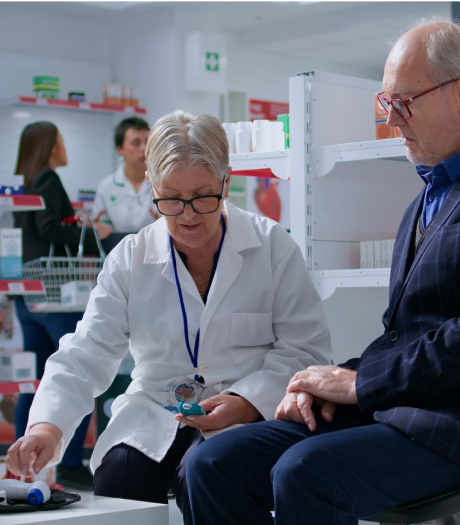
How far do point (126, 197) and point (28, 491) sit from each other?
4.61 m

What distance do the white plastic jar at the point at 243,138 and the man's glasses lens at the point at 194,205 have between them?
123 cm

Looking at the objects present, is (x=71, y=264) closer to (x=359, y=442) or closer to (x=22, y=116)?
(x=22, y=116)

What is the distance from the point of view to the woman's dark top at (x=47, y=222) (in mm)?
5344

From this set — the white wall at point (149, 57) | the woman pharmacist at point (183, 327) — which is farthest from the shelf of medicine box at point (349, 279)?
the white wall at point (149, 57)

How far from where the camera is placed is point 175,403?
86.8 inches

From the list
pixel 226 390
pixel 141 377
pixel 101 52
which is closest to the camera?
pixel 226 390

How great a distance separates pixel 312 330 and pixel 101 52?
664 cm

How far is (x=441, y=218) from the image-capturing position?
6.07ft

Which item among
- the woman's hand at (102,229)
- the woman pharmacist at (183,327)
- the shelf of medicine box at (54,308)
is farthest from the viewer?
the woman's hand at (102,229)

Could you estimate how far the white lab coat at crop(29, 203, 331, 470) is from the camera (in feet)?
7.22

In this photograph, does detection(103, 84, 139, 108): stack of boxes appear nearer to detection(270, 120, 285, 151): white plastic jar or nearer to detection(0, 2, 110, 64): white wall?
detection(0, 2, 110, 64): white wall

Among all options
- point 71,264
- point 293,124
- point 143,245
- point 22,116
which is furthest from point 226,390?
point 22,116

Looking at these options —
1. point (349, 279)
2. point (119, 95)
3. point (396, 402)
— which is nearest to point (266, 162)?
point (349, 279)

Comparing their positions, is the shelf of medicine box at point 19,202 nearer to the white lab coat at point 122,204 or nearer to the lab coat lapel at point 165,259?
the white lab coat at point 122,204
